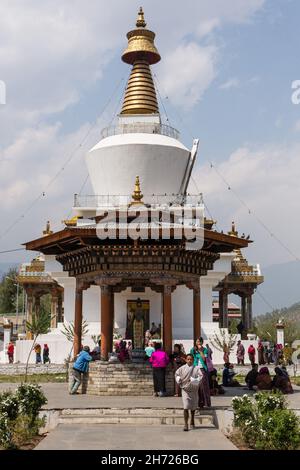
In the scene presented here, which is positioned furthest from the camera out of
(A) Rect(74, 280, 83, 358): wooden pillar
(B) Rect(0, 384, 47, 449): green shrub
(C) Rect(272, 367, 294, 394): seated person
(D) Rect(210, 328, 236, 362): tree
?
(D) Rect(210, 328, 236, 362): tree

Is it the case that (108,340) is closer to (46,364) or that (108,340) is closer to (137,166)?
(46,364)

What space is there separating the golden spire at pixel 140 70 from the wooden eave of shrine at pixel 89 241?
19927 mm

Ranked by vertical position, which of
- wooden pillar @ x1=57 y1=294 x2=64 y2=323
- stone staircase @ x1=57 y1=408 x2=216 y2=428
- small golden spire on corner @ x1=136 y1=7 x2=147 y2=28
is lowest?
stone staircase @ x1=57 y1=408 x2=216 y2=428

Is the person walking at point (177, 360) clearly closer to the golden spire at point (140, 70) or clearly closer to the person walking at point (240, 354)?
the person walking at point (240, 354)

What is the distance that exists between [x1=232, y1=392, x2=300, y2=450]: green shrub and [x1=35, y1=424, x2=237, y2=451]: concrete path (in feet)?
1.57

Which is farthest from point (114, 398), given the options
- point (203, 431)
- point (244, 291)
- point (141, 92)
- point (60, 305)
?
point (60, 305)

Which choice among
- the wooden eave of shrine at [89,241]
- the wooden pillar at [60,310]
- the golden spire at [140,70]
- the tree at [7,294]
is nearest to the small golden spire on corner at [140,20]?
the golden spire at [140,70]

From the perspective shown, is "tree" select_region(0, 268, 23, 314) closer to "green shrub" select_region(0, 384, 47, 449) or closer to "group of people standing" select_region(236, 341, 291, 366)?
"group of people standing" select_region(236, 341, 291, 366)

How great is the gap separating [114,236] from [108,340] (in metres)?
2.89

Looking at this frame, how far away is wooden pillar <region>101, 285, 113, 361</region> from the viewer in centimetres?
1603

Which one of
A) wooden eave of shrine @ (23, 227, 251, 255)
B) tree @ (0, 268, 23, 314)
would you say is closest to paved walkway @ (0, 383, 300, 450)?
wooden eave of shrine @ (23, 227, 251, 255)

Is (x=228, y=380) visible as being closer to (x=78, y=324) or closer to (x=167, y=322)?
(x=167, y=322)

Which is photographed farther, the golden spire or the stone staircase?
the golden spire
